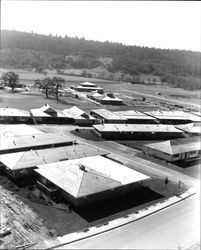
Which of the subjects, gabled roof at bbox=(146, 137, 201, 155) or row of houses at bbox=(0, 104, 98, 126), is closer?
gabled roof at bbox=(146, 137, 201, 155)

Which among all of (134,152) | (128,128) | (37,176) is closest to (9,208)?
(37,176)

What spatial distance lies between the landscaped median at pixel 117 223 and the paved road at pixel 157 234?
424 mm

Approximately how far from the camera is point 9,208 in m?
32.0

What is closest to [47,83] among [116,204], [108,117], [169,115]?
[108,117]

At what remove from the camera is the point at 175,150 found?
5128 cm

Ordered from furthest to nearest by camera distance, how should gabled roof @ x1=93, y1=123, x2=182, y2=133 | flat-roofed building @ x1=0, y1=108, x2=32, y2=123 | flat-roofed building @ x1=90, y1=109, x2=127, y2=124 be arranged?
flat-roofed building @ x1=90, y1=109, x2=127, y2=124 → flat-roofed building @ x1=0, y1=108, x2=32, y2=123 → gabled roof @ x1=93, y1=123, x2=182, y2=133

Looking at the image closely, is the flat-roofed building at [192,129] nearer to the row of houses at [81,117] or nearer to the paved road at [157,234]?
the row of houses at [81,117]

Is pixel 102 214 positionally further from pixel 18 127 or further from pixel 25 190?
pixel 18 127

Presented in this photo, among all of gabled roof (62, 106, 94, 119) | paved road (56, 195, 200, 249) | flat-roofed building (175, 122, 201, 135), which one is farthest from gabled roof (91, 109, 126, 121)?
paved road (56, 195, 200, 249)

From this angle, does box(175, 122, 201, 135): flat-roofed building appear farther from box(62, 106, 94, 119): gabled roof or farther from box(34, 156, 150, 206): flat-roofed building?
box(34, 156, 150, 206): flat-roofed building

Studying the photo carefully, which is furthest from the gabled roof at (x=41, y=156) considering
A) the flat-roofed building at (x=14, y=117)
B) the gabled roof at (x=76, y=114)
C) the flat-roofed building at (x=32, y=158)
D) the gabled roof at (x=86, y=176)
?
the flat-roofed building at (x=14, y=117)

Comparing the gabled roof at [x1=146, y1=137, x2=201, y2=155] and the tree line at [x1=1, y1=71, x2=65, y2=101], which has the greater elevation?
the tree line at [x1=1, y1=71, x2=65, y2=101]

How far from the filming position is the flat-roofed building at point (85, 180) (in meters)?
33.5

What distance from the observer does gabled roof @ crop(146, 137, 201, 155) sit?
168ft
